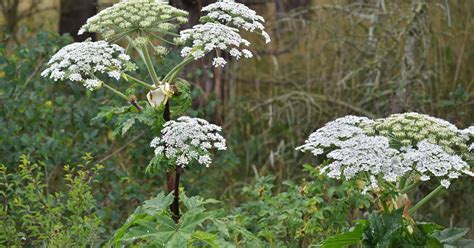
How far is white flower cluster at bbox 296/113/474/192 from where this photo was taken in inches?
113

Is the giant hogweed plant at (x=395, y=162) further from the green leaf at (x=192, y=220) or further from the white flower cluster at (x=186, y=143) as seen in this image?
the green leaf at (x=192, y=220)

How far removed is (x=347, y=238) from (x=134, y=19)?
126 centimetres

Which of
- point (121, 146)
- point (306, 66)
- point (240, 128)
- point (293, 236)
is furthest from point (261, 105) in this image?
point (293, 236)

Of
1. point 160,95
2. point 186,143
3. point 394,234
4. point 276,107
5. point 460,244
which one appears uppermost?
point 160,95

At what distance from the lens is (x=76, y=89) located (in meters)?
5.61

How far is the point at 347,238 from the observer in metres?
3.36

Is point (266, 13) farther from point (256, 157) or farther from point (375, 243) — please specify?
point (375, 243)

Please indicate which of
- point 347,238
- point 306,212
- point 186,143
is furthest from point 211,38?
point 306,212

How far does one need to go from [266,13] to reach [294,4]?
253 centimetres

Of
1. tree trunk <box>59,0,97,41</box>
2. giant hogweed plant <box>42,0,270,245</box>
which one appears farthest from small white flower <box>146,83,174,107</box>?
tree trunk <box>59,0,97,41</box>

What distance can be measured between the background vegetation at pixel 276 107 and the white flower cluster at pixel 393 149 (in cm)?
106

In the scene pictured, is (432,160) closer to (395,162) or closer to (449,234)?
(395,162)

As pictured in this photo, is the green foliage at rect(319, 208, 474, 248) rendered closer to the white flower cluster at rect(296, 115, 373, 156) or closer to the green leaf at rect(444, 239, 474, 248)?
the green leaf at rect(444, 239, 474, 248)

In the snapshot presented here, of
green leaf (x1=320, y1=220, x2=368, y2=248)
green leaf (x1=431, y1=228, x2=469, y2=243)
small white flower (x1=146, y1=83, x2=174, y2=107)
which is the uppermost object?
small white flower (x1=146, y1=83, x2=174, y2=107)
